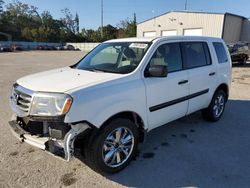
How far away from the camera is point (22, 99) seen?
309 cm

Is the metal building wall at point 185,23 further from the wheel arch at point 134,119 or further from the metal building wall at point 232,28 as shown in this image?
the wheel arch at point 134,119

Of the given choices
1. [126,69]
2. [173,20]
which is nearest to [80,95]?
[126,69]

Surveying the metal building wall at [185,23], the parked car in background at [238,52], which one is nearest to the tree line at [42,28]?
the metal building wall at [185,23]

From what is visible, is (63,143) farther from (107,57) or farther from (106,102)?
(107,57)

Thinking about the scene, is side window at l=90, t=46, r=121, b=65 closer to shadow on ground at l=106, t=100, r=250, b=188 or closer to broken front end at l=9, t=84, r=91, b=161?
broken front end at l=9, t=84, r=91, b=161

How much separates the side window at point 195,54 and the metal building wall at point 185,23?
2544 cm

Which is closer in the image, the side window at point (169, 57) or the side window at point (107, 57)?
the side window at point (169, 57)

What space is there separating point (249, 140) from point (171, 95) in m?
1.83

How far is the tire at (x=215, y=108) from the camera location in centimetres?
517

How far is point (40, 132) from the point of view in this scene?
3002mm

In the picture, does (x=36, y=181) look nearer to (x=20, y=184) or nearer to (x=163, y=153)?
(x=20, y=184)

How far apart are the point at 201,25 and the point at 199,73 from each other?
27429mm

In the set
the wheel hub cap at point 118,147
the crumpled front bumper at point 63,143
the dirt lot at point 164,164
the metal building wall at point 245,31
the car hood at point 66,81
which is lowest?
the dirt lot at point 164,164

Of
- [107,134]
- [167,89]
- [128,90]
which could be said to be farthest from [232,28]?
[107,134]
